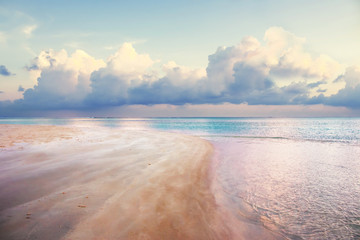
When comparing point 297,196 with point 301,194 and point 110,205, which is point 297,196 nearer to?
point 301,194

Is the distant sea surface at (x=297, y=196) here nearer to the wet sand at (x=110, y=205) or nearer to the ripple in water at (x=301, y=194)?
the ripple in water at (x=301, y=194)

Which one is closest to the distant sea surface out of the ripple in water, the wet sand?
the ripple in water

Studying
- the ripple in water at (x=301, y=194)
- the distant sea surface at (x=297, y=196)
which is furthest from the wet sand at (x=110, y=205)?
the ripple in water at (x=301, y=194)

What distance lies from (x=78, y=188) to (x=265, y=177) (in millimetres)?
9939

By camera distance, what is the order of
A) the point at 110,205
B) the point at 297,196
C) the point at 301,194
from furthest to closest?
the point at 301,194 < the point at 297,196 < the point at 110,205

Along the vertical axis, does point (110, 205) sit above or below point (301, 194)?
above

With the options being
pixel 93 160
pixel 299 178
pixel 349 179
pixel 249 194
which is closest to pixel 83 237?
pixel 249 194

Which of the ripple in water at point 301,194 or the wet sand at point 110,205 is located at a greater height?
the wet sand at point 110,205

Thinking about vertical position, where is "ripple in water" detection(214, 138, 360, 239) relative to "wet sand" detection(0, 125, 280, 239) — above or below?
below

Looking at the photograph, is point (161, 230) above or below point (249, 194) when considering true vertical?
above

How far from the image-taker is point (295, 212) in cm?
676

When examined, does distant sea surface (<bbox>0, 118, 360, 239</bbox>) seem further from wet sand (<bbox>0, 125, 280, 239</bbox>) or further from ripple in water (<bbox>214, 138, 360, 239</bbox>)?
wet sand (<bbox>0, 125, 280, 239</bbox>)

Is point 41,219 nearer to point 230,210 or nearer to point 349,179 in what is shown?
point 230,210

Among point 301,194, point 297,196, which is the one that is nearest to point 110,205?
point 297,196
